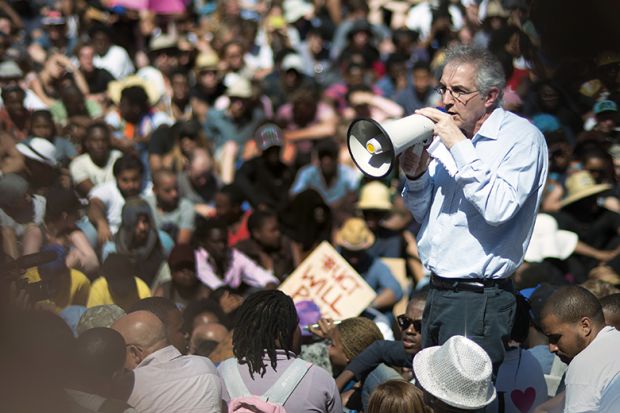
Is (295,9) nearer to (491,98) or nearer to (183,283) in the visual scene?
(183,283)

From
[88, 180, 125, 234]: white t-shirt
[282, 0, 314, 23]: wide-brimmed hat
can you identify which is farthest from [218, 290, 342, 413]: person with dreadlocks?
[282, 0, 314, 23]: wide-brimmed hat

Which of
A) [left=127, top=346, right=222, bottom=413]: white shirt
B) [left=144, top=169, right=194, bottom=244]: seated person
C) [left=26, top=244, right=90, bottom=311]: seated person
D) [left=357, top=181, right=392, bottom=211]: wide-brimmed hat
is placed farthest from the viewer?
[left=357, top=181, right=392, bottom=211]: wide-brimmed hat

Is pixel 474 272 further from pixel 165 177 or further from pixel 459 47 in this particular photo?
pixel 165 177

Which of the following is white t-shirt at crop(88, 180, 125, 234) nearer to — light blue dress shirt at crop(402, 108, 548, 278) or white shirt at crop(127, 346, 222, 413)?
white shirt at crop(127, 346, 222, 413)

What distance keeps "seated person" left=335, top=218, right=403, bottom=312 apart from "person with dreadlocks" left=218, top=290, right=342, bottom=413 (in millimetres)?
2903

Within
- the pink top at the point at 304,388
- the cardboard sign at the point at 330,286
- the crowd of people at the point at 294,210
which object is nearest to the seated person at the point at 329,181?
the crowd of people at the point at 294,210

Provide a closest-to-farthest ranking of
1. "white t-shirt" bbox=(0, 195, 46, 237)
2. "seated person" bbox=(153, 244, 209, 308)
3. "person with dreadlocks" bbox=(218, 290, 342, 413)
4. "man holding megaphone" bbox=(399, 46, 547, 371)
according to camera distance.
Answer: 1. "man holding megaphone" bbox=(399, 46, 547, 371)
2. "person with dreadlocks" bbox=(218, 290, 342, 413)
3. "white t-shirt" bbox=(0, 195, 46, 237)
4. "seated person" bbox=(153, 244, 209, 308)

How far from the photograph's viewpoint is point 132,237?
27.6ft

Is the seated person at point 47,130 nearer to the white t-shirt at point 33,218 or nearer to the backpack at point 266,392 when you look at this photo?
the white t-shirt at point 33,218

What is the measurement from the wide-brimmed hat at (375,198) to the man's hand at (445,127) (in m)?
4.86

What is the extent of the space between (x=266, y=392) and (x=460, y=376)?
1.00 metres

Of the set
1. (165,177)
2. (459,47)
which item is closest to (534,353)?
(459,47)

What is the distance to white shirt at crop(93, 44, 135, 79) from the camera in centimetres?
1308

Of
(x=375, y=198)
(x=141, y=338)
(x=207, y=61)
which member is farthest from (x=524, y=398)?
(x=207, y=61)
